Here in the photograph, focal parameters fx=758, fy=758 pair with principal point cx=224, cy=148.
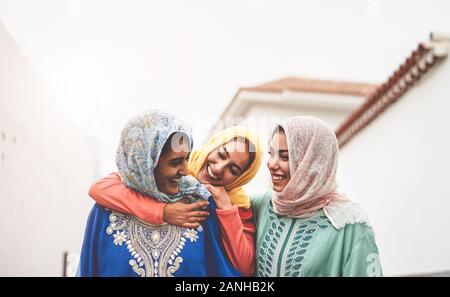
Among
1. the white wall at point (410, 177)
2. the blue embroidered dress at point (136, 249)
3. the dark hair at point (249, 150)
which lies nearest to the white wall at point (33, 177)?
the blue embroidered dress at point (136, 249)

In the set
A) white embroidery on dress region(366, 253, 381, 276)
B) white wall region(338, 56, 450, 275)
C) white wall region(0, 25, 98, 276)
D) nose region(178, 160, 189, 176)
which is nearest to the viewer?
white embroidery on dress region(366, 253, 381, 276)

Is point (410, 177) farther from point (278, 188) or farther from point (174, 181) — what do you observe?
point (174, 181)

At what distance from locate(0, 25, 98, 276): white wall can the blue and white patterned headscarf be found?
5.06ft

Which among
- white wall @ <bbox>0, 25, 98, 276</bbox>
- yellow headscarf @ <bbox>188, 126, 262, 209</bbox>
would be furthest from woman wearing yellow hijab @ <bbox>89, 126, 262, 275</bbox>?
white wall @ <bbox>0, 25, 98, 276</bbox>

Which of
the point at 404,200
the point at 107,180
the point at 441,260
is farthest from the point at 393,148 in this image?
the point at 107,180

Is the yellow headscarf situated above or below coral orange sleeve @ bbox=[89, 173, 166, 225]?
above

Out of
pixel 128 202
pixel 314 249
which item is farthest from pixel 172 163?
pixel 314 249

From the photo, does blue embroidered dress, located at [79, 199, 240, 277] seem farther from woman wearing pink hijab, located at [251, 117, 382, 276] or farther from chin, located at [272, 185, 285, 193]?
chin, located at [272, 185, 285, 193]

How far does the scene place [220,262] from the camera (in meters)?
3.42

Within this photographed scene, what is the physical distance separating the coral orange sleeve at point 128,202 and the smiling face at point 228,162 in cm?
27

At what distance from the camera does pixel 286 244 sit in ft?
11.2

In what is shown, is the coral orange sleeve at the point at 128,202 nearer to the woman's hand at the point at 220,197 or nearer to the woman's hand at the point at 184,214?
the woman's hand at the point at 184,214

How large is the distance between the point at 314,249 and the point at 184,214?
23.7 inches

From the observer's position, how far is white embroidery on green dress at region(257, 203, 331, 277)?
11.1 ft
